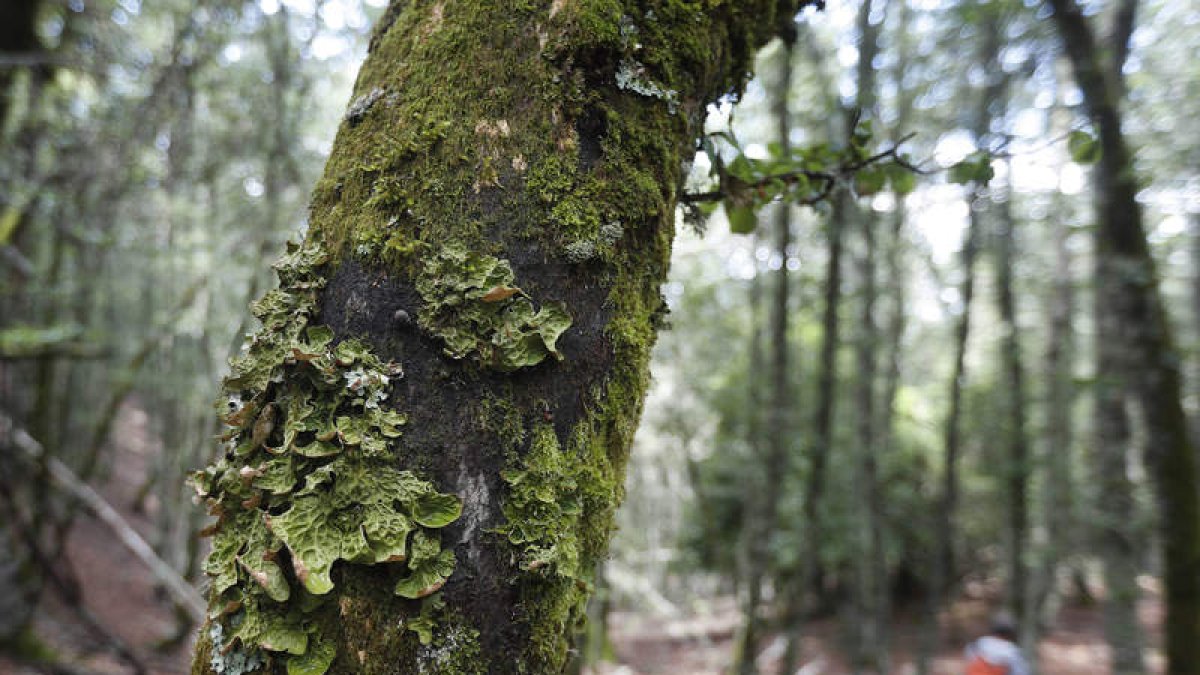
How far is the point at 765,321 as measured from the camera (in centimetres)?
1098

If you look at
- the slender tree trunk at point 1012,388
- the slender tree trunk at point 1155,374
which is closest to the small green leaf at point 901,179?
the slender tree trunk at point 1155,374

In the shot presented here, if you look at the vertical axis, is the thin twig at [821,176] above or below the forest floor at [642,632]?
above

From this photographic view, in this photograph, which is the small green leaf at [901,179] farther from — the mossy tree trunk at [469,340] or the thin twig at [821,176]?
the mossy tree trunk at [469,340]

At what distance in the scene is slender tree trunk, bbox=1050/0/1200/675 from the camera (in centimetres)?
461

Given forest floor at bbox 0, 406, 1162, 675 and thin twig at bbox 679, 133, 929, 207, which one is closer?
thin twig at bbox 679, 133, 929, 207

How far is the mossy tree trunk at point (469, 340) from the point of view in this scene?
2.77ft

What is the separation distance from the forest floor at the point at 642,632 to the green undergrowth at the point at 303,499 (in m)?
7.41

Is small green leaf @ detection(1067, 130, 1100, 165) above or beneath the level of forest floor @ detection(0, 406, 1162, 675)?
above

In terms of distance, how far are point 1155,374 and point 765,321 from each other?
647cm

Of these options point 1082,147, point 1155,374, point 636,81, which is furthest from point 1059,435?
point 636,81

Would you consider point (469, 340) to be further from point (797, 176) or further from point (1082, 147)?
point (1082, 147)

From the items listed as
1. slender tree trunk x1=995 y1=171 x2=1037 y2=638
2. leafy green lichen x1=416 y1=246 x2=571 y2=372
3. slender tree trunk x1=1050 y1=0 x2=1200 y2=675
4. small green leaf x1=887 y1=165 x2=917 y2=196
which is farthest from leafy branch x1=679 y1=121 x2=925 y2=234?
slender tree trunk x1=995 y1=171 x2=1037 y2=638

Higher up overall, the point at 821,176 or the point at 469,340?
the point at 821,176

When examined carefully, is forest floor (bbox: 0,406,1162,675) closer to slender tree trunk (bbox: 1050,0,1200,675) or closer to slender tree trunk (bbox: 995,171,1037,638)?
slender tree trunk (bbox: 995,171,1037,638)
